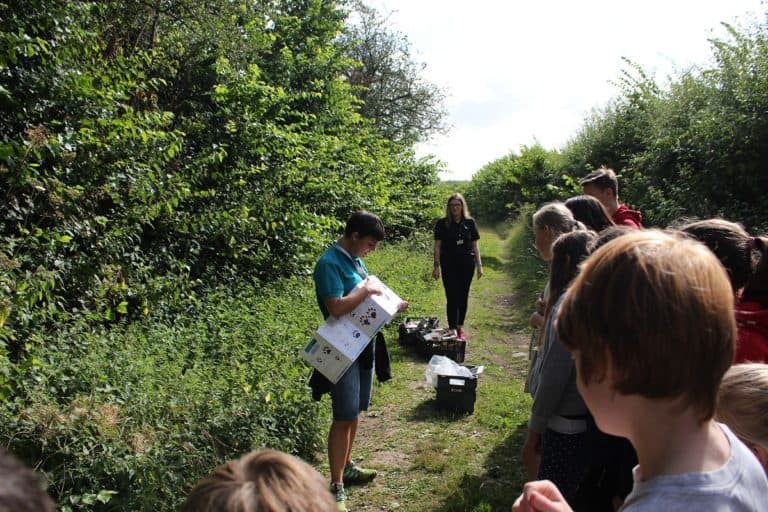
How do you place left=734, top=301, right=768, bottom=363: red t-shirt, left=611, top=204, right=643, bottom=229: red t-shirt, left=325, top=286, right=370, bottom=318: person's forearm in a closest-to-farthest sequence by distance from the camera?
left=734, top=301, right=768, bottom=363: red t-shirt, left=325, top=286, right=370, bottom=318: person's forearm, left=611, top=204, right=643, bottom=229: red t-shirt

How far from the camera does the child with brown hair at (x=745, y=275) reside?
8.33 feet

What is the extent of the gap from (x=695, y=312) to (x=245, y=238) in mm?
8333

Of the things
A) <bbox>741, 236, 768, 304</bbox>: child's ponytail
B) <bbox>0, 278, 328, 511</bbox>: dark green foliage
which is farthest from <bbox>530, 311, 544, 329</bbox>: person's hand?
<bbox>0, 278, 328, 511</bbox>: dark green foliage

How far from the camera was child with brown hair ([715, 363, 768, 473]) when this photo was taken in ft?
6.26

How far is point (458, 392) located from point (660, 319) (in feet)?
16.4

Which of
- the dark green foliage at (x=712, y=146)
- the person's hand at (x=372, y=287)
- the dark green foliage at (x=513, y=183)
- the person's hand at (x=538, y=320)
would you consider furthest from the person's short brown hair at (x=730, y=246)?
the dark green foliage at (x=513, y=183)

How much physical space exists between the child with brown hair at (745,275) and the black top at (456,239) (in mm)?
4998

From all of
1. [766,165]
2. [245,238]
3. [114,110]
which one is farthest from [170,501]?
[766,165]

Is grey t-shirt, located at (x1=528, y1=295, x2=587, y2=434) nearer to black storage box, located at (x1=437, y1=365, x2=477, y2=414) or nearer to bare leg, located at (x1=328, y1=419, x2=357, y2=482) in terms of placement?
bare leg, located at (x1=328, y1=419, x2=357, y2=482)

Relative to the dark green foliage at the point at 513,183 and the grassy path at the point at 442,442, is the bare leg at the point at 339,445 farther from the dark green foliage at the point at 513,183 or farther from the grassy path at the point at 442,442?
the dark green foliage at the point at 513,183

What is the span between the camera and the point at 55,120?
5992mm

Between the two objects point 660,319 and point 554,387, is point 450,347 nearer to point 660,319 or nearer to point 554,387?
point 554,387

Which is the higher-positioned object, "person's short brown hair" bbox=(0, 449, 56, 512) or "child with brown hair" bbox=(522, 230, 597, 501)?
"person's short brown hair" bbox=(0, 449, 56, 512)

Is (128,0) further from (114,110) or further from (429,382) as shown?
(429,382)
